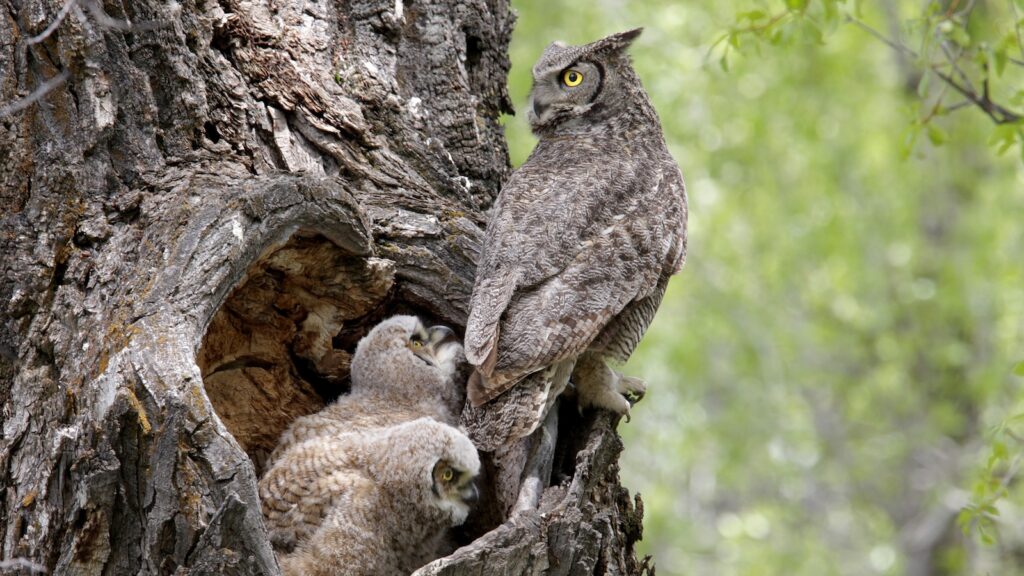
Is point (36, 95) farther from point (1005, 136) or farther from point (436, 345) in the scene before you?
point (1005, 136)

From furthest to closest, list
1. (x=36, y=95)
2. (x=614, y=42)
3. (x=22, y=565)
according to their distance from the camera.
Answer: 1. (x=614, y=42)
2. (x=36, y=95)
3. (x=22, y=565)

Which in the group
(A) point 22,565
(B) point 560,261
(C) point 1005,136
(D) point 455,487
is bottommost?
(A) point 22,565

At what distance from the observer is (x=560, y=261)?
3.14 metres

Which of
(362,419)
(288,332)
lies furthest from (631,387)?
(288,332)

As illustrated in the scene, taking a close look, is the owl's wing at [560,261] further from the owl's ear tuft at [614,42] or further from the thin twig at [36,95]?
the thin twig at [36,95]

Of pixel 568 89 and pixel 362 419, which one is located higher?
pixel 568 89

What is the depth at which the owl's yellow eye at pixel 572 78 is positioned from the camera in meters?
3.98

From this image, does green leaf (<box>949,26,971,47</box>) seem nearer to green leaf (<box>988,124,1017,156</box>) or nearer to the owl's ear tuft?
green leaf (<box>988,124,1017,156</box>)

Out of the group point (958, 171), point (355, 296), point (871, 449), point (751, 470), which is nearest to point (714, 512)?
point (751, 470)

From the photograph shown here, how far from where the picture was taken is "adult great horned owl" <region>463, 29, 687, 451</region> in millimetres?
2936

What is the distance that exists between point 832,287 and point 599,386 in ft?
29.3

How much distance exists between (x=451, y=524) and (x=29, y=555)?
1094 mm

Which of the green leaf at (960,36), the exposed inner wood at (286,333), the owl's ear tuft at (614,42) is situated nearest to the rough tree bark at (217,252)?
the exposed inner wood at (286,333)

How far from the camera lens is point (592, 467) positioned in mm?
2770
